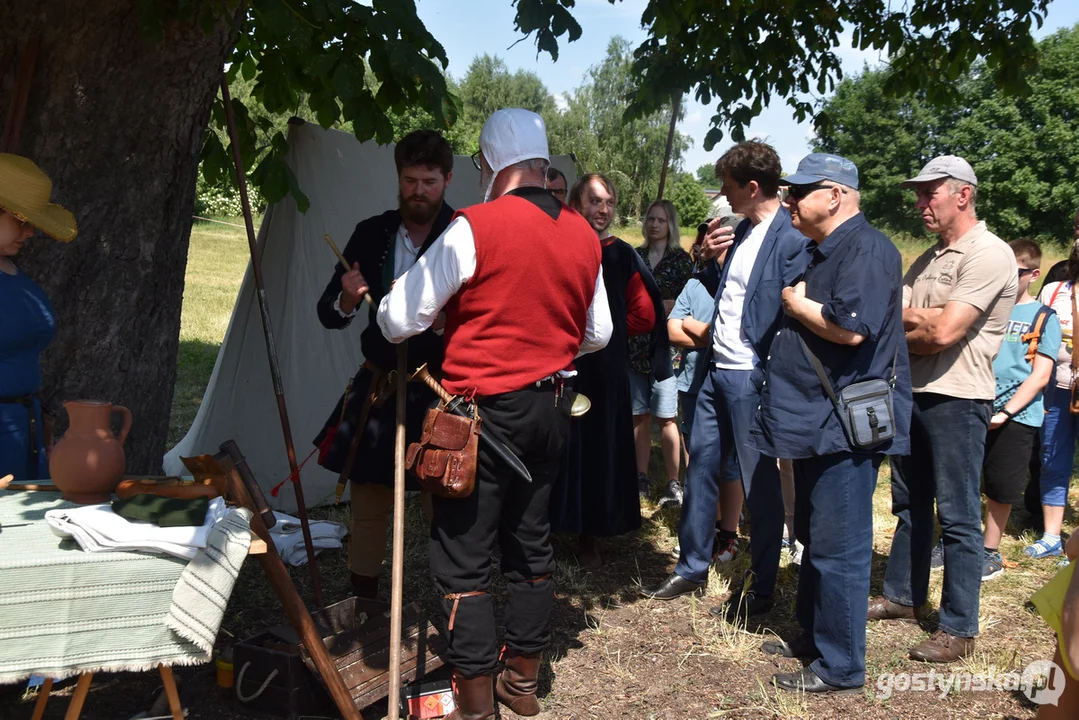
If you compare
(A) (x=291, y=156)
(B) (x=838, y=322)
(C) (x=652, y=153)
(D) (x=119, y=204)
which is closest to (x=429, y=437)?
(B) (x=838, y=322)

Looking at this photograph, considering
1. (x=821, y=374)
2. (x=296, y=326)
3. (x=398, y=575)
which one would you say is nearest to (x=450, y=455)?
(x=398, y=575)

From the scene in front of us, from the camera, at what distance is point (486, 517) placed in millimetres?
2740

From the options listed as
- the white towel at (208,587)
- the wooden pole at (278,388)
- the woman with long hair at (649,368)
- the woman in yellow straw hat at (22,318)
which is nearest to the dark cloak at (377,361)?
the wooden pole at (278,388)

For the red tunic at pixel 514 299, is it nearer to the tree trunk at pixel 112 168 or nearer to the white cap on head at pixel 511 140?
the white cap on head at pixel 511 140

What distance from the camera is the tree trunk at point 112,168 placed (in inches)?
129

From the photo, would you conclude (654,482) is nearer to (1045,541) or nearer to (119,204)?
(1045,541)

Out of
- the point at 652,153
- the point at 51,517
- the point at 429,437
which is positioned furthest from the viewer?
the point at 652,153

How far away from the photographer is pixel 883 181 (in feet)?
148

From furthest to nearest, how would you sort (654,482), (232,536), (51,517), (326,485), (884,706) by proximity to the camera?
(654,482) → (326,485) → (884,706) → (232,536) → (51,517)

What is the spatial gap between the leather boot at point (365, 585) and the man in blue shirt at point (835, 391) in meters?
1.51

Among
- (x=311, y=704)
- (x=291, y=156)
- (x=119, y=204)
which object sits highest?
(x=291, y=156)

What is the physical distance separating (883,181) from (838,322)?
150 ft

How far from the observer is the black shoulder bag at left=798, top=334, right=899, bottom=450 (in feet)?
9.64

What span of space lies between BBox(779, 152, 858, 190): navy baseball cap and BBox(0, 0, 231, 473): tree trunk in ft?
7.07
